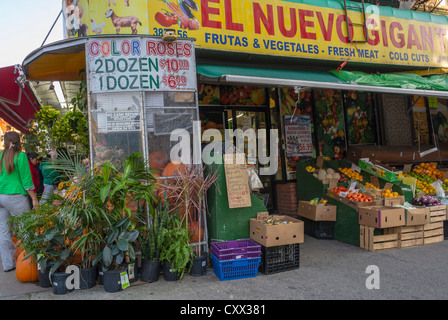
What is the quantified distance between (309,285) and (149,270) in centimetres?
210

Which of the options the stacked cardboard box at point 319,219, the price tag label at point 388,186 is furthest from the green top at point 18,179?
the price tag label at point 388,186

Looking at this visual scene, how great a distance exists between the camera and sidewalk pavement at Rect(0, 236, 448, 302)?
4047mm

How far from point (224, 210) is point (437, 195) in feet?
16.4

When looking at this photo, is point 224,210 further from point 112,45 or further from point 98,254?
point 112,45

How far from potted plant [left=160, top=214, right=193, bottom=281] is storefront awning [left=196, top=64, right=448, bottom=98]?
2294 mm

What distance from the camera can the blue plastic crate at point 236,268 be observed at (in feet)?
14.9

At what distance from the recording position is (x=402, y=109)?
9445 mm

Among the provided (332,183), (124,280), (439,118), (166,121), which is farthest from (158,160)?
(439,118)

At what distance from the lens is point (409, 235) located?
604 cm

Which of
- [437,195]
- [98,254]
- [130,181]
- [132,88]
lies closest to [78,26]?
[132,88]

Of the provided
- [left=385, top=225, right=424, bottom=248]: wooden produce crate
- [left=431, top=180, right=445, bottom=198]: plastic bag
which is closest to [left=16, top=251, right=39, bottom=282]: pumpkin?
[left=385, top=225, right=424, bottom=248]: wooden produce crate

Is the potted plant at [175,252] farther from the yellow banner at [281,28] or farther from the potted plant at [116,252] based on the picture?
the yellow banner at [281,28]

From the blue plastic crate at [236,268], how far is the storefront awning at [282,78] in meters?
2.57

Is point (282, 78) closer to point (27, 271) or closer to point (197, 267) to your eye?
point (197, 267)
